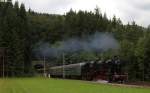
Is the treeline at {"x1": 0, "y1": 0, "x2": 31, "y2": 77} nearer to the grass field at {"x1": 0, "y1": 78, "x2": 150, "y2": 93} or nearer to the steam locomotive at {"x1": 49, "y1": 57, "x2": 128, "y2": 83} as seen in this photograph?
the steam locomotive at {"x1": 49, "y1": 57, "x2": 128, "y2": 83}

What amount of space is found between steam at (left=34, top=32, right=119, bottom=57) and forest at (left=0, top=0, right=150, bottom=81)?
401 millimetres

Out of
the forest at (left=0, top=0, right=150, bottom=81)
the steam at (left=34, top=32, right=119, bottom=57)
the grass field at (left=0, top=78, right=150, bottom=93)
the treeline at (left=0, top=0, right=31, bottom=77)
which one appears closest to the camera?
the grass field at (left=0, top=78, right=150, bottom=93)

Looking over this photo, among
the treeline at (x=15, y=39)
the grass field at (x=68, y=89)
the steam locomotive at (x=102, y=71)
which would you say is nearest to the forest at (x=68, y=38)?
the treeline at (x=15, y=39)

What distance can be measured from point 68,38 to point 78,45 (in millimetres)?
8262

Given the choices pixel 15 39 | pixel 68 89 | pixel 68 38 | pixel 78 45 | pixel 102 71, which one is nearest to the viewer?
pixel 68 89

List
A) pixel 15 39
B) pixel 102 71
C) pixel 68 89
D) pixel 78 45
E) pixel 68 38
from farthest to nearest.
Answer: pixel 68 38, pixel 78 45, pixel 15 39, pixel 102 71, pixel 68 89

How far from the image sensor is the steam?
99719 millimetres

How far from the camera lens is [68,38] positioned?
12662 centimetres

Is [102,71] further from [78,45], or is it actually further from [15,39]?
[78,45]

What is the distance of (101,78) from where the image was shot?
220 feet

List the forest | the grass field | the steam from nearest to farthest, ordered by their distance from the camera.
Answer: the grass field → the forest → the steam

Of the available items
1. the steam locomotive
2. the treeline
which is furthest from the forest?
the steam locomotive

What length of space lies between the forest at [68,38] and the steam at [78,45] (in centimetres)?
40

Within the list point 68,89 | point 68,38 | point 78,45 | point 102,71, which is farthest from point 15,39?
point 68,89
